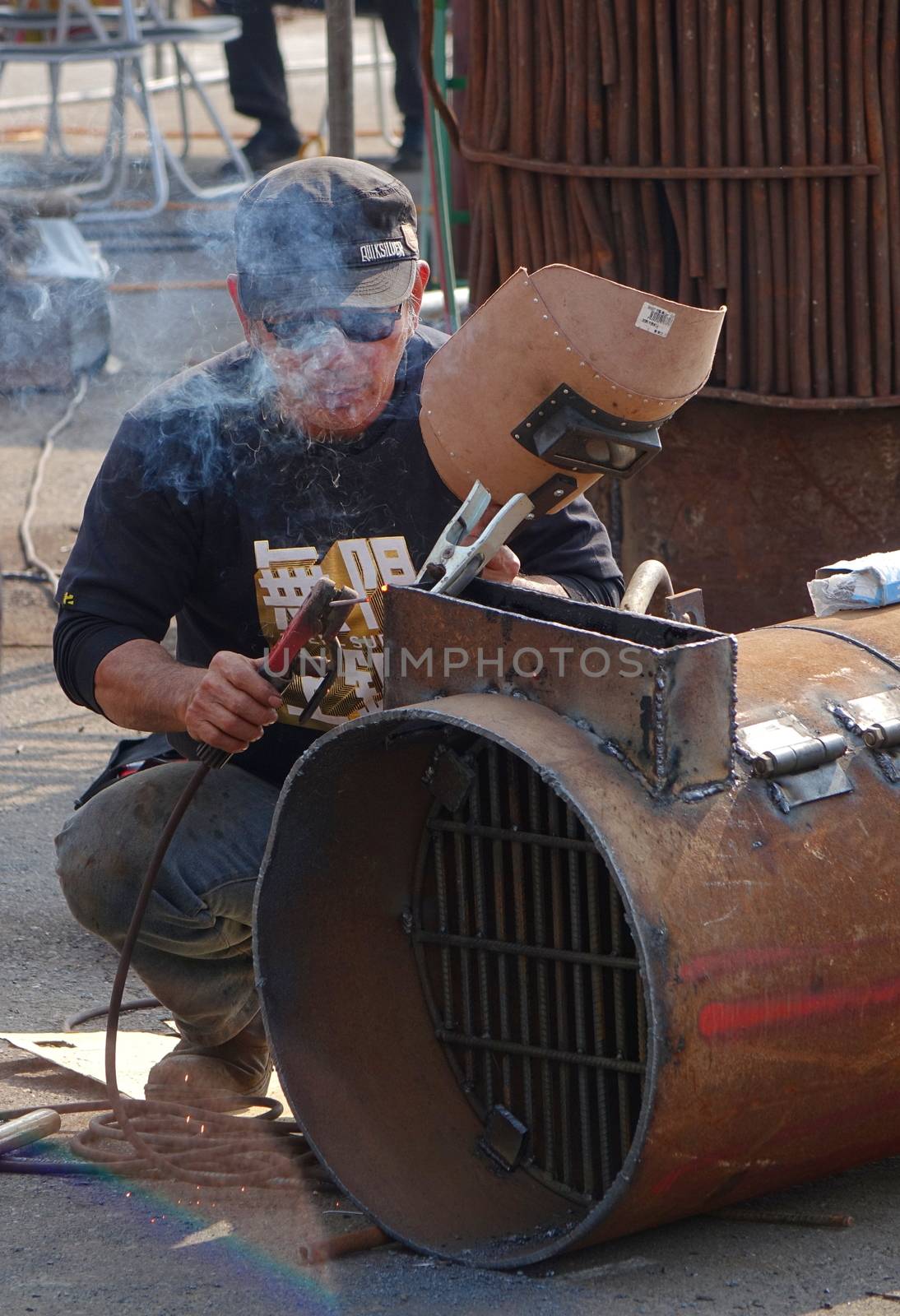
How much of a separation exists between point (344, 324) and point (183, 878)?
0.89 m

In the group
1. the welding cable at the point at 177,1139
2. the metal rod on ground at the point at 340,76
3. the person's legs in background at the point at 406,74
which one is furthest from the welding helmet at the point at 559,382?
the person's legs in background at the point at 406,74

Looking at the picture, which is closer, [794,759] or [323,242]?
[794,759]

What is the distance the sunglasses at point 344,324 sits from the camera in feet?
8.75

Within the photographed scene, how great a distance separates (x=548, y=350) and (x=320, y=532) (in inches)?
23.2

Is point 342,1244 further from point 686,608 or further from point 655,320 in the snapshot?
point 655,320

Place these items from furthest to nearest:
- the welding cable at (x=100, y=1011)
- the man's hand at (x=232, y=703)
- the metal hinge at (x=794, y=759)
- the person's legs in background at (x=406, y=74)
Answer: the person's legs in background at (x=406, y=74)
the welding cable at (x=100, y=1011)
the man's hand at (x=232, y=703)
the metal hinge at (x=794, y=759)

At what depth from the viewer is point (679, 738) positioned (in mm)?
2092

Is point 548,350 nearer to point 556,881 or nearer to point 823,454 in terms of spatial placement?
point 556,881

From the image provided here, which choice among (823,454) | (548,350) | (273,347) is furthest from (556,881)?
(823,454)

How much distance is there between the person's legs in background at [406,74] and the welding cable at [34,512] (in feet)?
11.0

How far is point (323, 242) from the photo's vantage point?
2.72 m

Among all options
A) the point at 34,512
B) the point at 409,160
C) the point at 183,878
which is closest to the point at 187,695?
the point at 183,878

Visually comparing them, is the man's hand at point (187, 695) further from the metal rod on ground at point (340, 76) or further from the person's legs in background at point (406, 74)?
the person's legs in background at point (406, 74)

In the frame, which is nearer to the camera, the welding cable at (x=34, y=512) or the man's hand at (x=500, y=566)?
the man's hand at (x=500, y=566)
